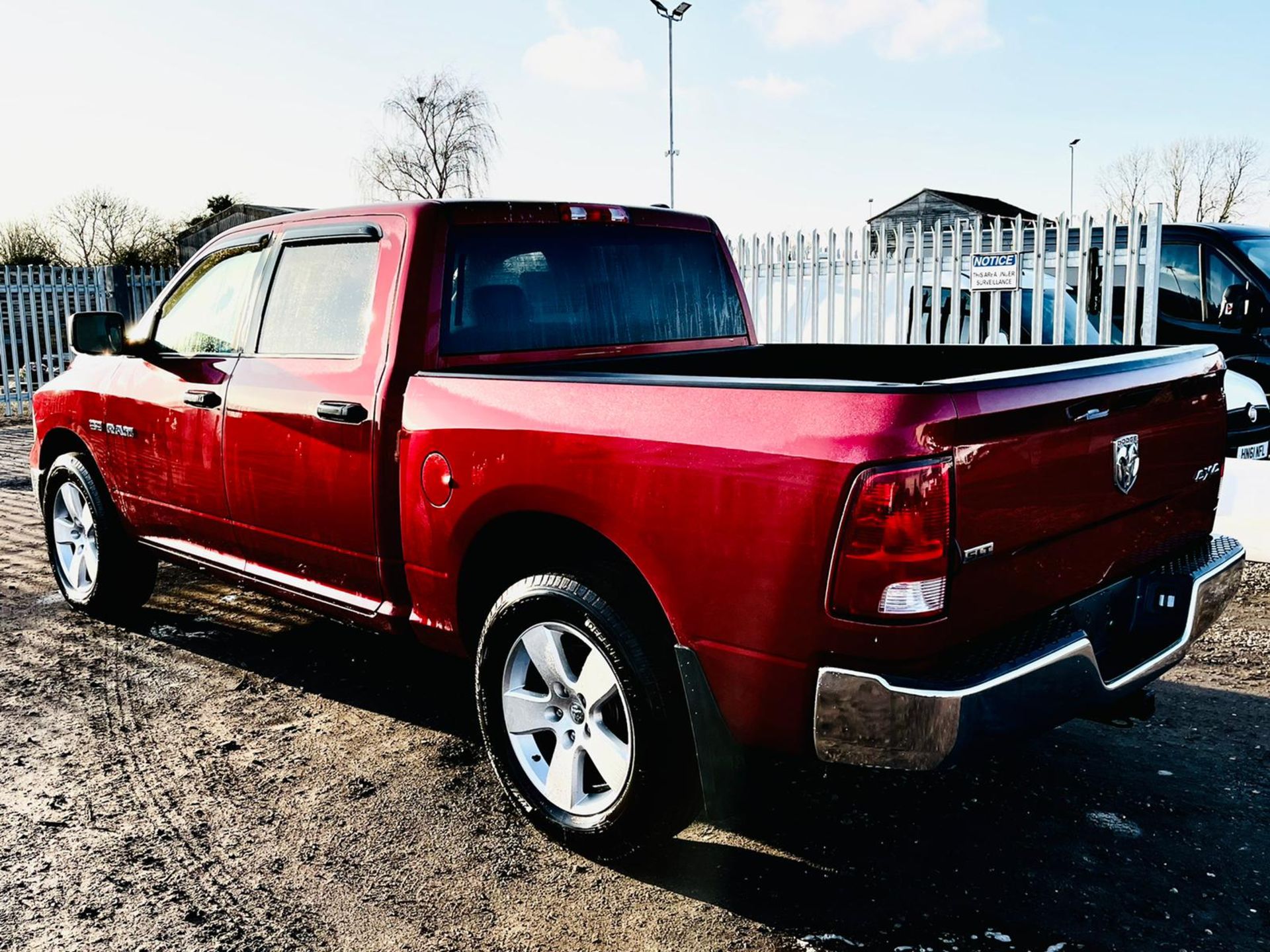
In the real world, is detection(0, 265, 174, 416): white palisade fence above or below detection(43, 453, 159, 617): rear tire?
above

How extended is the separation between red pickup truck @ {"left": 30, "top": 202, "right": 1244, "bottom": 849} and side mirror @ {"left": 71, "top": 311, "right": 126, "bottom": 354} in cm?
1

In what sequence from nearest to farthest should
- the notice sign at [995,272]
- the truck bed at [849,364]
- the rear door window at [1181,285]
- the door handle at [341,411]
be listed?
the truck bed at [849,364], the door handle at [341,411], the rear door window at [1181,285], the notice sign at [995,272]

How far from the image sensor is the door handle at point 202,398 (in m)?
4.18

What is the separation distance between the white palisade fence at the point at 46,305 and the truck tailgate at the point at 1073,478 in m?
16.9

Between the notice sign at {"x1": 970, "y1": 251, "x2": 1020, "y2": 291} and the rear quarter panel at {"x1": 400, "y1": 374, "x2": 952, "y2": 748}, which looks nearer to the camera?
the rear quarter panel at {"x1": 400, "y1": 374, "x2": 952, "y2": 748}

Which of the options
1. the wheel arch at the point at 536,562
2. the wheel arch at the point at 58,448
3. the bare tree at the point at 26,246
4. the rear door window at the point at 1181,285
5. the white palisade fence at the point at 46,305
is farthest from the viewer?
the bare tree at the point at 26,246

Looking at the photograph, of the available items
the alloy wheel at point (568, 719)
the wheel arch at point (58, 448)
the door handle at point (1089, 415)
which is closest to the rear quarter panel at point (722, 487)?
the alloy wheel at point (568, 719)

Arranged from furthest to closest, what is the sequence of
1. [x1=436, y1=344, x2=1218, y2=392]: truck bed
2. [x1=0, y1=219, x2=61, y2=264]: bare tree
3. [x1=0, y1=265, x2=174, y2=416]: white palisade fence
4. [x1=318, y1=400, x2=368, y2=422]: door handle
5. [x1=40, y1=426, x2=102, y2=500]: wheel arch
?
[x1=0, y1=219, x2=61, y2=264]: bare tree < [x1=0, y1=265, x2=174, y2=416]: white palisade fence < [x1=40, y1=426, x2=102, y2=500]: wheel arch < [x1=318, y1=400, x2=368, y2=422]: door handle < [x1=436, y1=344, x2=1218, y2=392]: truck bed

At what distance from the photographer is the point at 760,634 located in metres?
2.49

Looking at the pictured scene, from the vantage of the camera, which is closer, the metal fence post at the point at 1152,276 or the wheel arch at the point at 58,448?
the wheel arch at the point at 58,448

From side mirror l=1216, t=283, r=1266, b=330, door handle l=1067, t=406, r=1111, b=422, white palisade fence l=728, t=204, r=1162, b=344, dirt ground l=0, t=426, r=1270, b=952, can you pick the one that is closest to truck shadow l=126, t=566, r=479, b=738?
dirt ground l=0, t=426, r=1270, b=952

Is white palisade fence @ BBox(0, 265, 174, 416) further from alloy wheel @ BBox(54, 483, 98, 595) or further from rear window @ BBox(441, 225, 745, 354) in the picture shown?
rear window @ BBox(441, 225, 745, 354)

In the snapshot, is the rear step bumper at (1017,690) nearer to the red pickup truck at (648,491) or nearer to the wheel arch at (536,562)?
the red pickup truck at (648,491)

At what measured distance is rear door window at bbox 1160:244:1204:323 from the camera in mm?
9070
